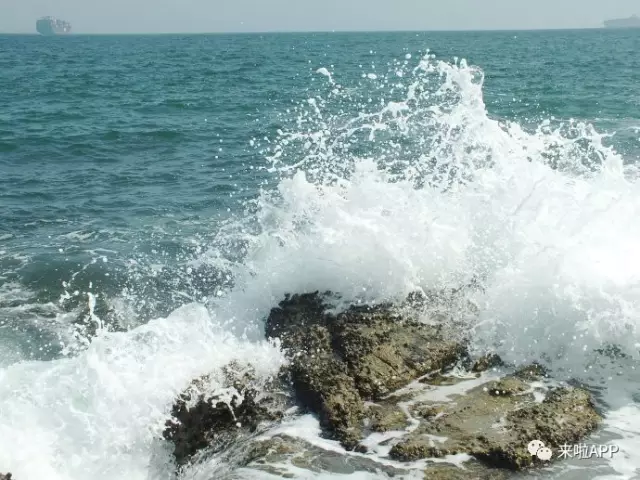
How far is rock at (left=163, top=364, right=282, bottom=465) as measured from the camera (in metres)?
4.61

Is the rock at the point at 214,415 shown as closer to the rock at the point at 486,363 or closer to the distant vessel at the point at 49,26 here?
the rock at the point at 486,363

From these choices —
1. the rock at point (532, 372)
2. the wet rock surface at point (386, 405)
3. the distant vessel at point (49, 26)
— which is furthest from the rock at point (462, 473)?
the distant vessel at point (49, 26)

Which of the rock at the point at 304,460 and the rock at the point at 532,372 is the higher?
the rock at the point at 532,372

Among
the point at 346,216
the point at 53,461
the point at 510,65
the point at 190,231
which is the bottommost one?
the point at 53,461

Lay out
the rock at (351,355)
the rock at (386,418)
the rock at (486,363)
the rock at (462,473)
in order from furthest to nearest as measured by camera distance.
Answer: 1. the rock at (486,363)
2. the rock at (351,355)
3. the rock at (386,418)
4. the rock at (462,473)

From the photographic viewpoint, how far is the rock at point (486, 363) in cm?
509

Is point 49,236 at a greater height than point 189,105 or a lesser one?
lesser

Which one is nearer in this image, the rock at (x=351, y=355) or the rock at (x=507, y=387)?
the rock at (x=351, y=355)

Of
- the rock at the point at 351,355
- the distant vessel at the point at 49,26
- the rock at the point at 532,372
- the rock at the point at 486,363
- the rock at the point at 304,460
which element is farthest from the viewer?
the distant vessel at the point at 49,26

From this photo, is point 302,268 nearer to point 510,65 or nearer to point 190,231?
point 190,231

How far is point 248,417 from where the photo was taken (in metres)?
4.73

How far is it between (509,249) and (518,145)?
4.63 feet

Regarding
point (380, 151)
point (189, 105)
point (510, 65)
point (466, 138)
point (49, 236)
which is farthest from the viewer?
point (510, 65)

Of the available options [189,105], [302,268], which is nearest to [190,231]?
[302,268]
